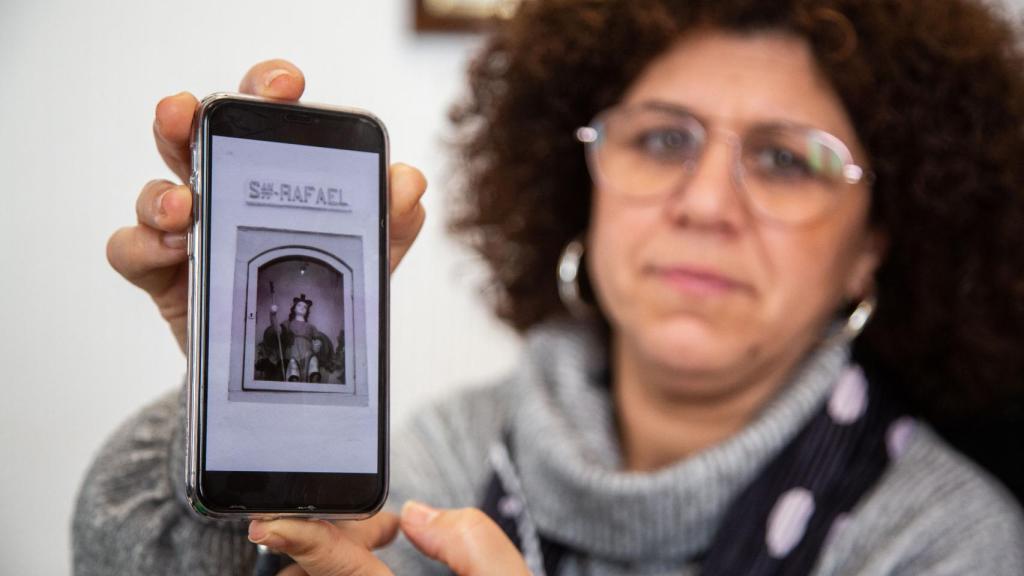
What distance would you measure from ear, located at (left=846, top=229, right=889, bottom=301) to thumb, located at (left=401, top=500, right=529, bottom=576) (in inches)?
25.5

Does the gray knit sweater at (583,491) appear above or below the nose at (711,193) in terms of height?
below

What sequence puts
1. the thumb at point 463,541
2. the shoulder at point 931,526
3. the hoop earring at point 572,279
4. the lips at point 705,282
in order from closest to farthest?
the thumb at point 463,541 < the shoulder at point 931,526 < the lips at point 705,282 < the hoop earring at point 572,279

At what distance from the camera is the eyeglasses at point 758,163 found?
1081 mm

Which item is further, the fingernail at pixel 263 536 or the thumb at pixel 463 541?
the thumb at pixel 463 541

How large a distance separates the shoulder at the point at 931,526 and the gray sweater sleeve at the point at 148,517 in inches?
23.0

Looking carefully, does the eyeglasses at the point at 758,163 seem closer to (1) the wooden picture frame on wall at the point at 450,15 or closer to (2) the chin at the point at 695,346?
(2) the chin at the point at 695,346

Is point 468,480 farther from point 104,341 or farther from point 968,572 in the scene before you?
point 104,341

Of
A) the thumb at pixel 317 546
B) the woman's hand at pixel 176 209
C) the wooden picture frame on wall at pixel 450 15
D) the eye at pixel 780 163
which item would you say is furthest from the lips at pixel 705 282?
the wooden picture frame on wall at pixel 450 15

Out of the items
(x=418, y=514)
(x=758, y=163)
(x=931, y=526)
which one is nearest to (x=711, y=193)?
(x=758, y=163)

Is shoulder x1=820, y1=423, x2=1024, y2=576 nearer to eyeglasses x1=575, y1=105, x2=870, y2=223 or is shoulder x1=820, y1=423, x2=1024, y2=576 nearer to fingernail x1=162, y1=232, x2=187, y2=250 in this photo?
eyeglasses x1=575, y1=105, x2=870, y2=223

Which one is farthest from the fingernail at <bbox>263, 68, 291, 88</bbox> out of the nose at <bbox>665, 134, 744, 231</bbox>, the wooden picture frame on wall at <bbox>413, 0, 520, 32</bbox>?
the wooden picture frame on wall at <bbox>413, 0, 520, 32</bbox>

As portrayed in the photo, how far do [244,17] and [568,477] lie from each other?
3.35 feet

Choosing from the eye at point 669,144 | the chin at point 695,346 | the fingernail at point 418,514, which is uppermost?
the eye at point 669,144

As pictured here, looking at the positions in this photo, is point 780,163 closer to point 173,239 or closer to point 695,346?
point 695,346
